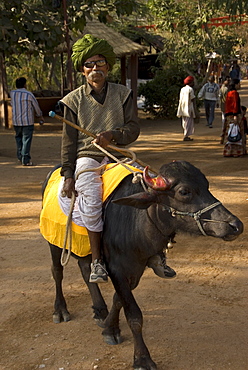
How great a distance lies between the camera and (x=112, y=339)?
4215 millimetres

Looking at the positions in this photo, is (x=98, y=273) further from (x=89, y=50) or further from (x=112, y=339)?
(x=89, y=50)

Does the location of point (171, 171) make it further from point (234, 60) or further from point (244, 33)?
point (244, 33)

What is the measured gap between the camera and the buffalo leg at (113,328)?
166 inches

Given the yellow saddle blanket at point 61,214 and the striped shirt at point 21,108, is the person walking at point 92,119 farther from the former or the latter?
the striped shirt at point 21,108

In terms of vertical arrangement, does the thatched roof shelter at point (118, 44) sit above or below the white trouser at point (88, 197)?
above

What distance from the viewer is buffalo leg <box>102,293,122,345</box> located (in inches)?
166

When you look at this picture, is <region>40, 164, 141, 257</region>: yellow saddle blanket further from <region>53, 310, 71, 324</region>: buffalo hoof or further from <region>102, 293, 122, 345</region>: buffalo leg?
<region>53, 310, 71, 324</region>: buffalo hoof

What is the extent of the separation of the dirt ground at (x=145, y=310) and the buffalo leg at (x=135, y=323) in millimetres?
152

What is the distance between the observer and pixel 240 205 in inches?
317

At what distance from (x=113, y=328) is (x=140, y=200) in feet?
4.26

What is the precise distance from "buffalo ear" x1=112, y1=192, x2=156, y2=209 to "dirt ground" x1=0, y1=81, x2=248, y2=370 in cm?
80

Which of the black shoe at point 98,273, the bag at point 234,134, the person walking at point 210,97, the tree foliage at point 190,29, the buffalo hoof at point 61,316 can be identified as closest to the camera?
the black shoe at point 98,273

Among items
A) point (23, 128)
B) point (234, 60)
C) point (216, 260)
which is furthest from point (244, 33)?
point (216, 260)

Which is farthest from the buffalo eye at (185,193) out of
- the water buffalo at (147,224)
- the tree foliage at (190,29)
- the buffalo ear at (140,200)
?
the tree foliage at (190,29)
